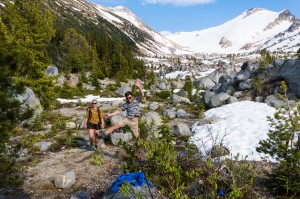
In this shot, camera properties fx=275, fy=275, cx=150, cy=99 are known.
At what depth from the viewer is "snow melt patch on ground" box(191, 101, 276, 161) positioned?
11.1m

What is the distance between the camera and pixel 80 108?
2441 centimetres

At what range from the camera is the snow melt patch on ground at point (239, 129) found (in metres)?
11.1

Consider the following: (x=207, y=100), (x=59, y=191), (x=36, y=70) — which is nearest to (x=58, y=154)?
(x=59, y=191)

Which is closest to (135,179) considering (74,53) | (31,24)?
(31,24)

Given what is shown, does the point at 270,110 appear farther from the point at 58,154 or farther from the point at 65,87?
the point at 65,87

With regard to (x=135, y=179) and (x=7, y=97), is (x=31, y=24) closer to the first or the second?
(x=7, y=97)

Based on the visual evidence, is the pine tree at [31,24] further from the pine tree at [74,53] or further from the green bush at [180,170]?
the pine tree at [74,53]

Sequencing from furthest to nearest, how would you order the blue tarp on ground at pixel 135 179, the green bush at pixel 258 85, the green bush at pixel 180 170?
the green bush at pixel 258 85
the blue tarp on ground at pixel 135 179
the green bush at pixel 180 170

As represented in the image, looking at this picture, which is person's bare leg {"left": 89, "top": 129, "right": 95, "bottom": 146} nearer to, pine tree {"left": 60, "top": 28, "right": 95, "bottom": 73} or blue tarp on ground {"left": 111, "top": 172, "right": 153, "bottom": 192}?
blue tarp on ground {"left": 111, "top": 172, "right": 153, "bottom": 192}

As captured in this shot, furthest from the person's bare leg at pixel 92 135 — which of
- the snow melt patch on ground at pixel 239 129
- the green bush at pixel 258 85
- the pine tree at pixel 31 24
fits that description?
the green bush at pixel 258 85

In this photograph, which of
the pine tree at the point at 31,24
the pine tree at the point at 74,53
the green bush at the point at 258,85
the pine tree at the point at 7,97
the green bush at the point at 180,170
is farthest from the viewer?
the pine tree at the point at 74,53

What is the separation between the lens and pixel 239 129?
13484mm

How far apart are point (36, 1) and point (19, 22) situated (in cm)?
210

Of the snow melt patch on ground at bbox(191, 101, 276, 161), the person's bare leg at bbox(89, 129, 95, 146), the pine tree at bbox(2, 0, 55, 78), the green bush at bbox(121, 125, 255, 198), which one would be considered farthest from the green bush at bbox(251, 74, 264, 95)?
the pine tree at bbox(2, 0, 55, 78)
